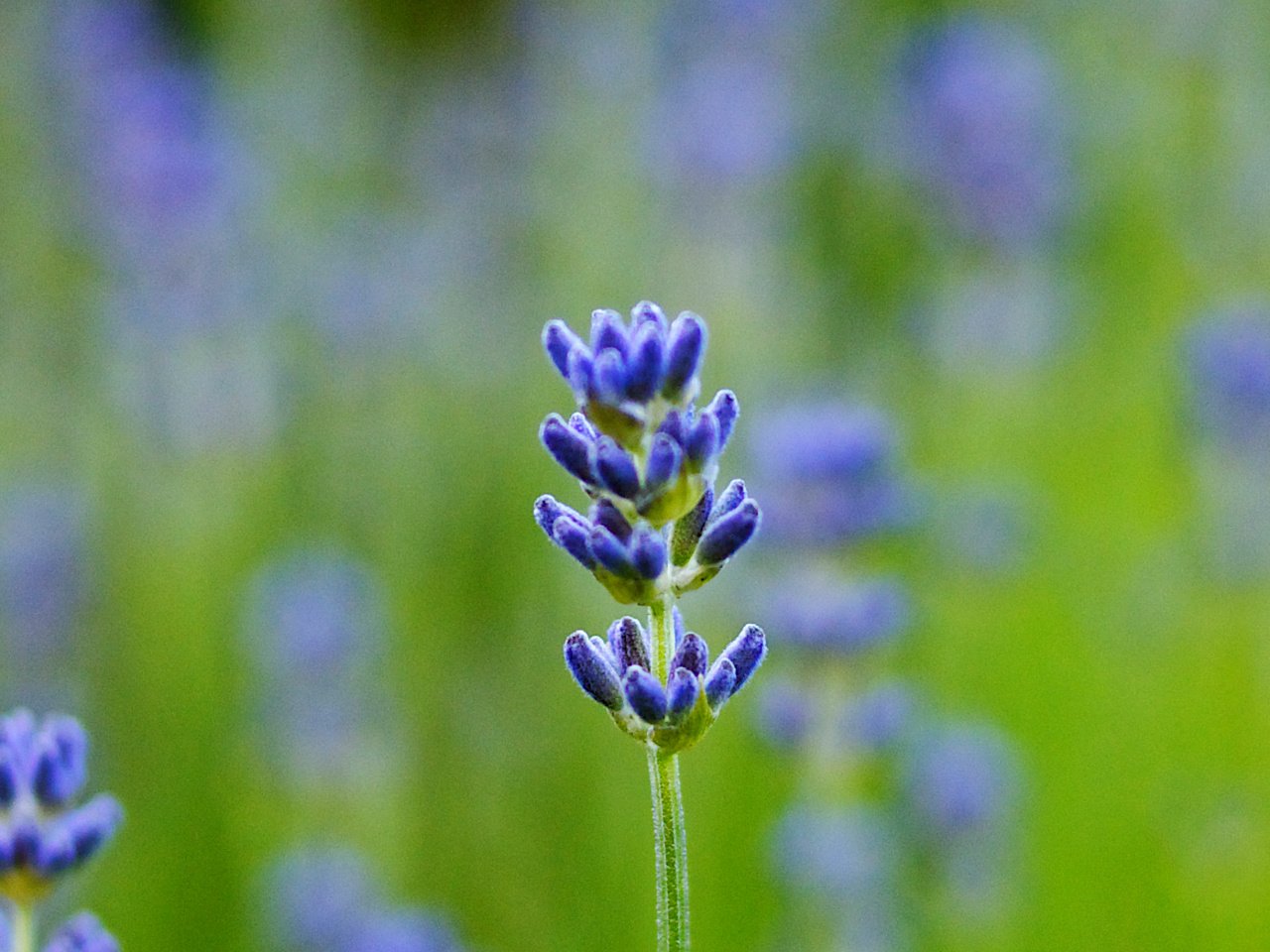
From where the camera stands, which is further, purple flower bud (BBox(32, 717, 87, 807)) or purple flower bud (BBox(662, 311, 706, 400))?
purple flower bud (BBox(32, 717, 87, 807))

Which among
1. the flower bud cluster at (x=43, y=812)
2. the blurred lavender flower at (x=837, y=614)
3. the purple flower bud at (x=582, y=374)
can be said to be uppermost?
the purple flower bud at (x=582, y=374)

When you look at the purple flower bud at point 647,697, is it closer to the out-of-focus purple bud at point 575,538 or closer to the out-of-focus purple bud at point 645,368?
the out-of-focus purple bud at point 575,538

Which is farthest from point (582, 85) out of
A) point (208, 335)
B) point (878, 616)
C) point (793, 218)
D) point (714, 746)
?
point (878, 616)

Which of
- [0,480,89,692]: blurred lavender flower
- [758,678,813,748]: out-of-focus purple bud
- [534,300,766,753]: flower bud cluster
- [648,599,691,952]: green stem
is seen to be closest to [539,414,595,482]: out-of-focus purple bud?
[534,300,766,753]: flower bud cluster

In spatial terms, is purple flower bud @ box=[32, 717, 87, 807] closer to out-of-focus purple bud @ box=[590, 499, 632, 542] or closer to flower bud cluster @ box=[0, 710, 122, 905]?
flower bud cluster @ box=[0, 710, 122, 905]

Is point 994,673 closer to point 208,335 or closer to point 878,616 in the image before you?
point 878,616

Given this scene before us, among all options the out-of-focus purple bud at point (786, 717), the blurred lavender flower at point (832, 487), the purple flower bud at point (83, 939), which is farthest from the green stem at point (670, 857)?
the blurred lavender flower at point (832, 487)

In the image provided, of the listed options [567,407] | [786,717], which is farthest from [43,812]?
[567,407]
